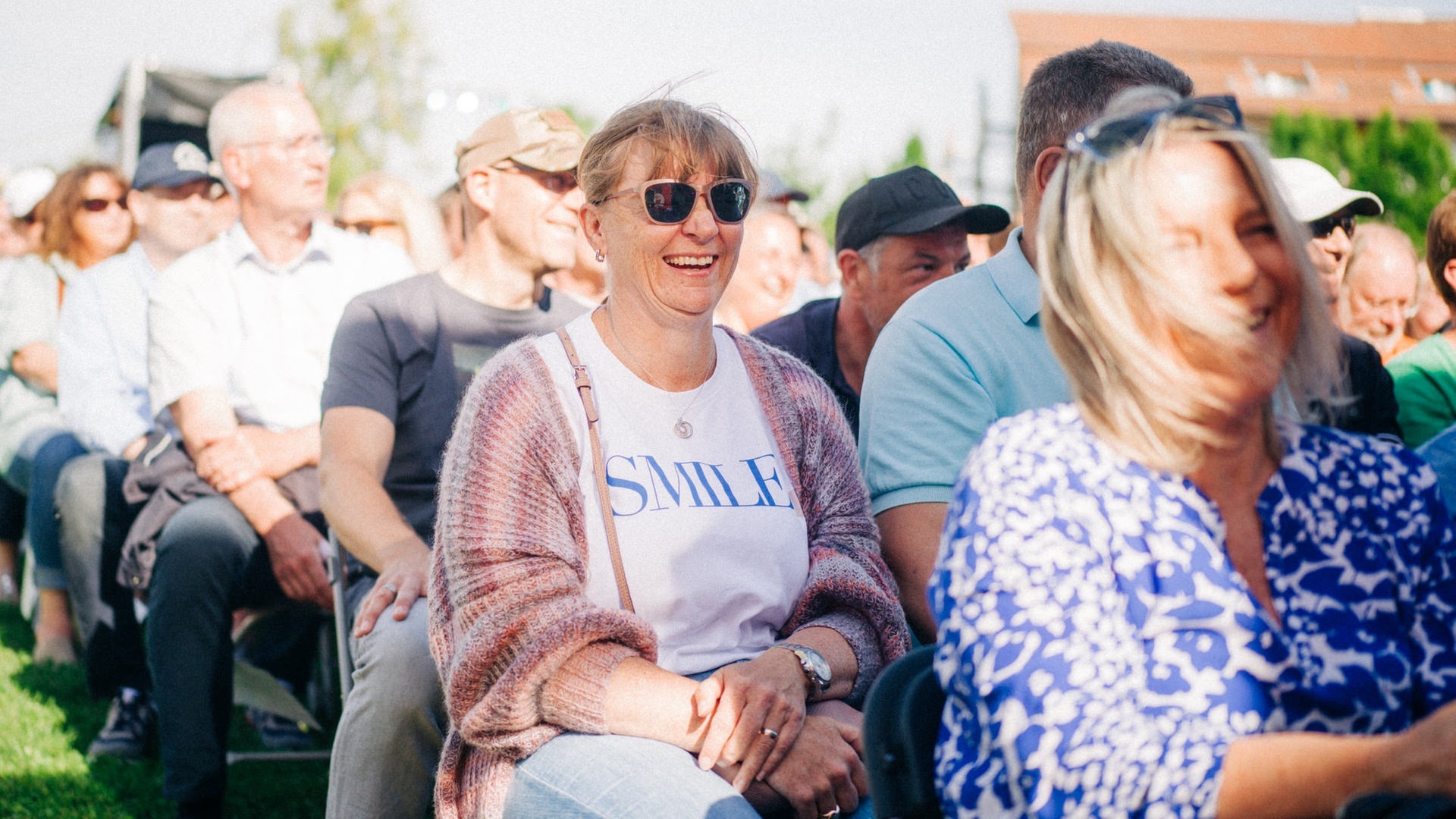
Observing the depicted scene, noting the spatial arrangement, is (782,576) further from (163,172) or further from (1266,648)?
(163,172)

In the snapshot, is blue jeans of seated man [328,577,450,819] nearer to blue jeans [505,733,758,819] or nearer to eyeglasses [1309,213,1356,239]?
blue jeans [505,733,758,819]

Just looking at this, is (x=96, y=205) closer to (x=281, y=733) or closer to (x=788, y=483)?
(x=281, y=733)

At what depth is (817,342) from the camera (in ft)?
13.4

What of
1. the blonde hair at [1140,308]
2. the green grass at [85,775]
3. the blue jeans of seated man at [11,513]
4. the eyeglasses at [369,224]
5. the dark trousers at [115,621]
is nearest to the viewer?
the blonde hair at [1140,308]

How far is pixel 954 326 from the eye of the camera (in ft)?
8.18

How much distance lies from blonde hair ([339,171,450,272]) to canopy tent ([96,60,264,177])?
5.02ft

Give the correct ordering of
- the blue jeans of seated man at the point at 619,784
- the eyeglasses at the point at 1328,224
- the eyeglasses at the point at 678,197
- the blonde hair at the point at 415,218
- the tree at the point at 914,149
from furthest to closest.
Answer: the tree at the point at 914,149 → the blonde hair at the point at 415,218 → the eyeglasses at the point at 1328,224 → the eyeglasses at the point at 678,197 → the blue jeans of seated man at the point at 619,784

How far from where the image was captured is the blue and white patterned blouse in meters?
1.39

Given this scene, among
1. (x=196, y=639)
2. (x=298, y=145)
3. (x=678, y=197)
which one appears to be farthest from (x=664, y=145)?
(x=298, y=145)

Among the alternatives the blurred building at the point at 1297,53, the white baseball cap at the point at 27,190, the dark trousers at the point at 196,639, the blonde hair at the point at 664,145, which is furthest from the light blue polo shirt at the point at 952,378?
the blurred building at the point at 1297,53

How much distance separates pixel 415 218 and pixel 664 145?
4.40m

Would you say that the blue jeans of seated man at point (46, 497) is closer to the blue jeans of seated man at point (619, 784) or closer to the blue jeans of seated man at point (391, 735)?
the blue jeans of seated man at point (391, 735)

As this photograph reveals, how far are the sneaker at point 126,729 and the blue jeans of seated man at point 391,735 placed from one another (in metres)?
2.14

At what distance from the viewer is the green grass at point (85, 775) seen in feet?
12.7
